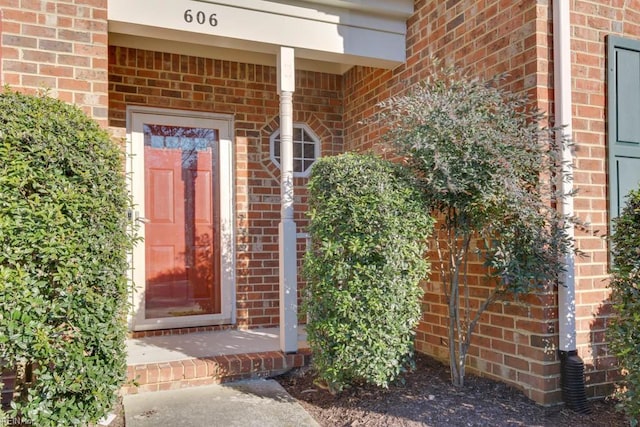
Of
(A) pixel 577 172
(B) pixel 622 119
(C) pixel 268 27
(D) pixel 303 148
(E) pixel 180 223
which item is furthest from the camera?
(D) pixel 303 148

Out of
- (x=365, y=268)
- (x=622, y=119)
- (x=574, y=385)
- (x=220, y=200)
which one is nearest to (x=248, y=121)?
(x=220, y=200)

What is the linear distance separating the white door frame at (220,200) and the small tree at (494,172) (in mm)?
2291

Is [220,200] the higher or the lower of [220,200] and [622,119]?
the lower

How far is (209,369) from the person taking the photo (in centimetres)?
353

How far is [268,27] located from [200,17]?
55cm

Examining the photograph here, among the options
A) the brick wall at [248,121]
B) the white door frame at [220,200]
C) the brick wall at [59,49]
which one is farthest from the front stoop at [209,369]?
the brick wall at [59,49]

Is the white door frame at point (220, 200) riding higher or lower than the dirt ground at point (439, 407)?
higher

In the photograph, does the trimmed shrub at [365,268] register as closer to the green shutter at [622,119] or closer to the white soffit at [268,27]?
the green shutter at [622,119]

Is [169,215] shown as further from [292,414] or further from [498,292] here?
[498,292]

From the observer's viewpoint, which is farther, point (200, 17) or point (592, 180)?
point (200, 17)

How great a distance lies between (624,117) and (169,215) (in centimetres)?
398

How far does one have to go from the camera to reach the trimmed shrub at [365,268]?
115 inches

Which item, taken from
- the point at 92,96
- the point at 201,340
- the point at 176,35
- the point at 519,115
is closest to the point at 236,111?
the point at 176,35

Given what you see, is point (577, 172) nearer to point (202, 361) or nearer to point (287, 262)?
point (287, 262)
